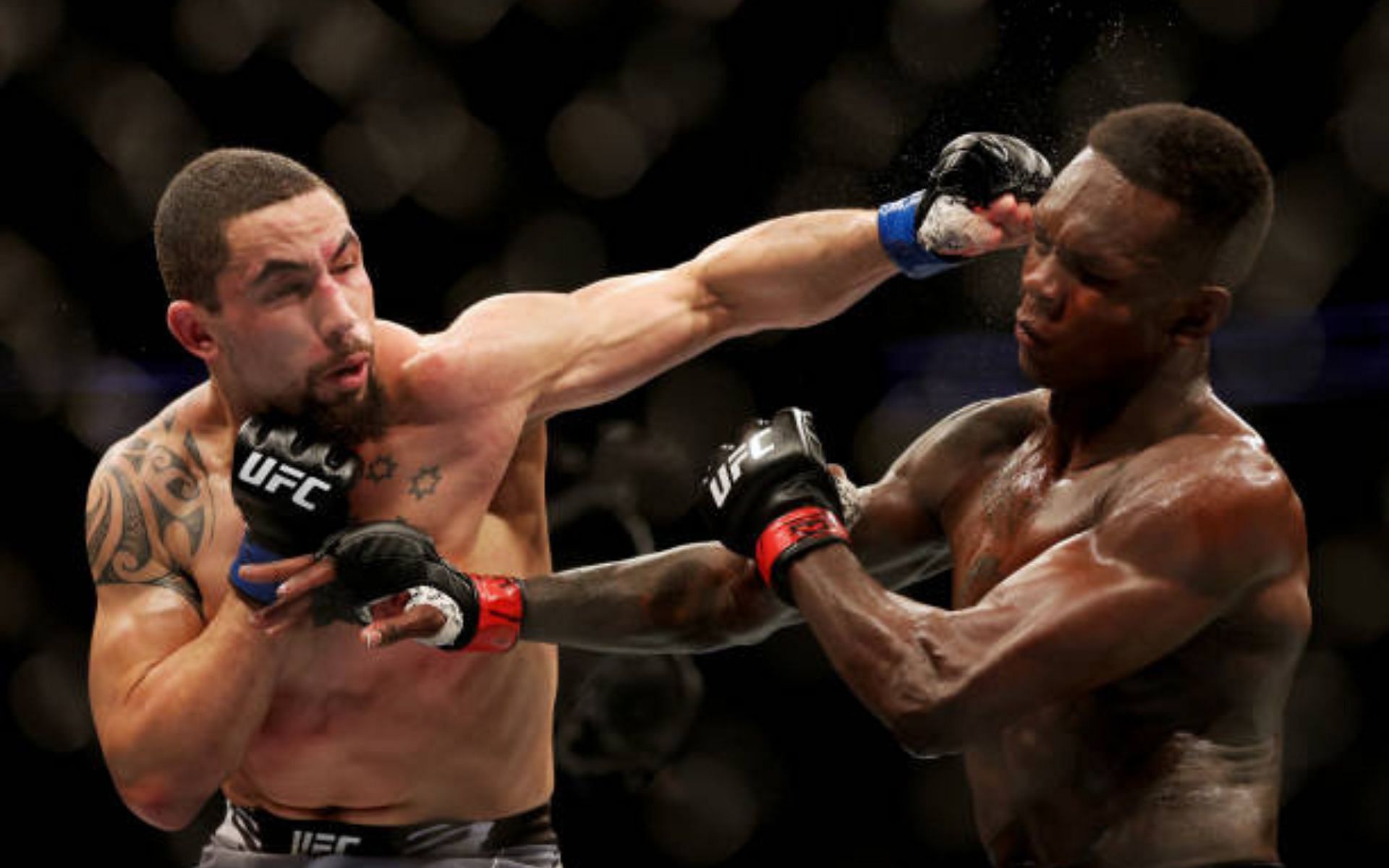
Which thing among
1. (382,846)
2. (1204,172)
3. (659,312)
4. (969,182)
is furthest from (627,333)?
(1204,172)

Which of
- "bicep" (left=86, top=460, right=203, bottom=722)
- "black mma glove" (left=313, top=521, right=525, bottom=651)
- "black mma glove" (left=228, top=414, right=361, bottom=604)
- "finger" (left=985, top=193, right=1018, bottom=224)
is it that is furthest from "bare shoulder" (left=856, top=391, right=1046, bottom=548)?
"bicep" (left=86, top=460, right=203, bottom=722)

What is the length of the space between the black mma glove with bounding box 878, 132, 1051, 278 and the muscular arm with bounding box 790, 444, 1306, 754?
0.51 m

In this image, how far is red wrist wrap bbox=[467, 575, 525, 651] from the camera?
1.93m

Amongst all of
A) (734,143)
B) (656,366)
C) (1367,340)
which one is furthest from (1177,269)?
(734,143)

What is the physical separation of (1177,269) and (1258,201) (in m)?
0.10

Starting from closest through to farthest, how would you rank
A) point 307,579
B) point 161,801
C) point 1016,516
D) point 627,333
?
1. point 1016,516
2. point 307,579
3. point 161,801
4. point 627,333

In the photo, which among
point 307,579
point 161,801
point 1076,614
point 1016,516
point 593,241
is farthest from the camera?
point 593,241

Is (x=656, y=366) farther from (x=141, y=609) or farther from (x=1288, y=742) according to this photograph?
(x=1288, y=742)

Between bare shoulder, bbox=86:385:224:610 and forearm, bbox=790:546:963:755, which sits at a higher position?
forearm, bbox=790:546:963:755

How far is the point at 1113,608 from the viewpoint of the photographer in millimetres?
1523

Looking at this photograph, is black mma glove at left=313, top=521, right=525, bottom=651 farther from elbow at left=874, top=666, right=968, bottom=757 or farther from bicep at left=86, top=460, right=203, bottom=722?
elbow at left=874, top=666, right=968, bottom=757

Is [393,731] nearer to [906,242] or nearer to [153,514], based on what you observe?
[153,514]

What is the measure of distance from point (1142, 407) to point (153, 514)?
1.16 metres

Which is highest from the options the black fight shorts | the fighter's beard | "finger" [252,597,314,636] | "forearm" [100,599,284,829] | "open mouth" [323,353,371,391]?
"open mouth" [323,353,371,391]
